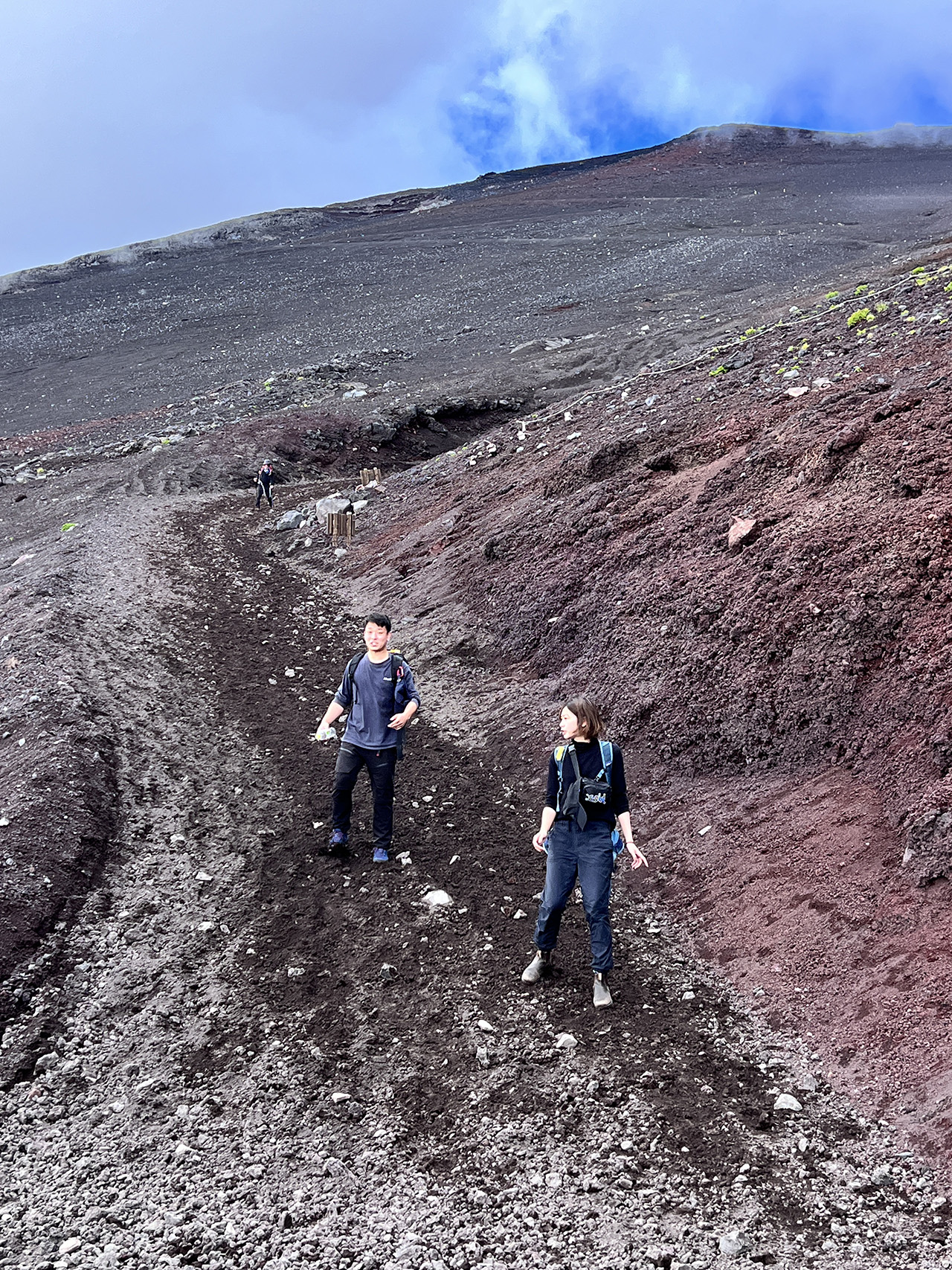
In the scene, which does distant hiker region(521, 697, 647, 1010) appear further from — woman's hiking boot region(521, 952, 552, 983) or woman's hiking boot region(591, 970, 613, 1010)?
woman's hiking boot region(521, 952, 552, 983)

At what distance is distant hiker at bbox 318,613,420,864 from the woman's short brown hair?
75.0 inches

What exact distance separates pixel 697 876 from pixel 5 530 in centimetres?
2134

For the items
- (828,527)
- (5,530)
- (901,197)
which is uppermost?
(901,197)

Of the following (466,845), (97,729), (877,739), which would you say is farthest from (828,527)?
(97,729)

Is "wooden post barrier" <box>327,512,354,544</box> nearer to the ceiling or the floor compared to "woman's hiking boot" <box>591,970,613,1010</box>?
nearer to the ceiling

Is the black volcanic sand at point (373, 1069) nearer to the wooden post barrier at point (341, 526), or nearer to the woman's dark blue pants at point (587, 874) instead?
the woman's dark blue pants at point (587, 874)

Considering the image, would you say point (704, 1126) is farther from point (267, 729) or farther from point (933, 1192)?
point (267, 729)

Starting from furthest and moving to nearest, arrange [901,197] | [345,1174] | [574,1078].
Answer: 1. [901,197]
2. [574,1078]
3. [345,1174]

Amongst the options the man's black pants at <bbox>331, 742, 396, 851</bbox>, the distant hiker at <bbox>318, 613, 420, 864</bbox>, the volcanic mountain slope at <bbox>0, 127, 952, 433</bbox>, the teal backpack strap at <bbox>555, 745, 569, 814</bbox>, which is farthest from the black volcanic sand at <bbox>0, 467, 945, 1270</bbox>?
the volcanic mountain slope at <bbox>0, 127, 952, 433</bbox>

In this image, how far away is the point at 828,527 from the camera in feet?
28.7

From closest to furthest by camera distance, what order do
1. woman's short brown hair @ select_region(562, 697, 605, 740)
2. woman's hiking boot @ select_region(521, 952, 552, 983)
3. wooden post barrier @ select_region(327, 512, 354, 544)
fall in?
woman's short brown hair @ select_region(562, 697, 605, 740) < woman's hiking boot @ select_region(521, 952, 552, 983) < wooden post barrier @ select_region(327, 512, 354, 544)

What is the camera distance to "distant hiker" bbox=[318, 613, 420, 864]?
704cm

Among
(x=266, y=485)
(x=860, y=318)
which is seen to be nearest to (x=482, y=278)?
(x=266, y=485)

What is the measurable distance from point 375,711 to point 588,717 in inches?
87.4
